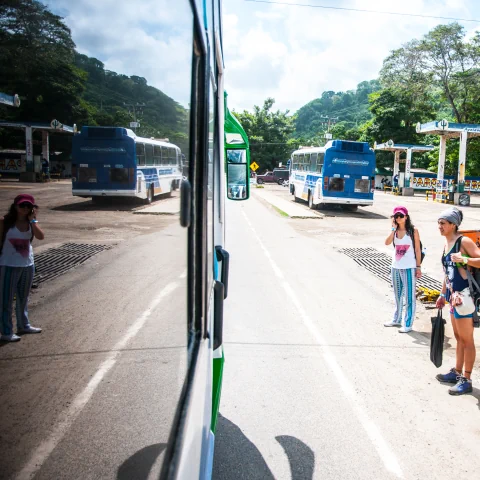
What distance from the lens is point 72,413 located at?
80 centimetres

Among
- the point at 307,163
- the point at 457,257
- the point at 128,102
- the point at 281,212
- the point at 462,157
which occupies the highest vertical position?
the point at 462,157

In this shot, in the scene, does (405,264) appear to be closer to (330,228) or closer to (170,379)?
(170,379)

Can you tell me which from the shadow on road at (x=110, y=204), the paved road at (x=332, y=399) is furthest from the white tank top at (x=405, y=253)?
the shadow on road at (x=110, y=204)

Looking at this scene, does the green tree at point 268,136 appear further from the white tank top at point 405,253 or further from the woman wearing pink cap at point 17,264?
the woman wearing pink cap at point 17,264

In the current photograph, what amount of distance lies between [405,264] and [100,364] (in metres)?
5.68

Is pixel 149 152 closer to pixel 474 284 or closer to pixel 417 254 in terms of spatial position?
pixel 474 284

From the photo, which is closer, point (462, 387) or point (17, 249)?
point (17, 249)

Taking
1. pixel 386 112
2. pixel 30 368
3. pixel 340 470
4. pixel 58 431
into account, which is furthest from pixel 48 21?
pixel 386 112

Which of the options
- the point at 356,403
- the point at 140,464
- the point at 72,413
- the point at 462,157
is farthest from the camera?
the point at 462,157

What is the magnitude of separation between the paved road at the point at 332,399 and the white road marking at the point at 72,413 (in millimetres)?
2542

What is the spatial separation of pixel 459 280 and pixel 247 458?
7.90ft

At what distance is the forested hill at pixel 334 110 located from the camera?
125750 mm

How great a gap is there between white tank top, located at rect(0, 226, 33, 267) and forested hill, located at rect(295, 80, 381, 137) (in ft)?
401

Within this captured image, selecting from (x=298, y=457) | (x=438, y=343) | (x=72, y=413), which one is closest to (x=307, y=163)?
(x=438, y=343)
